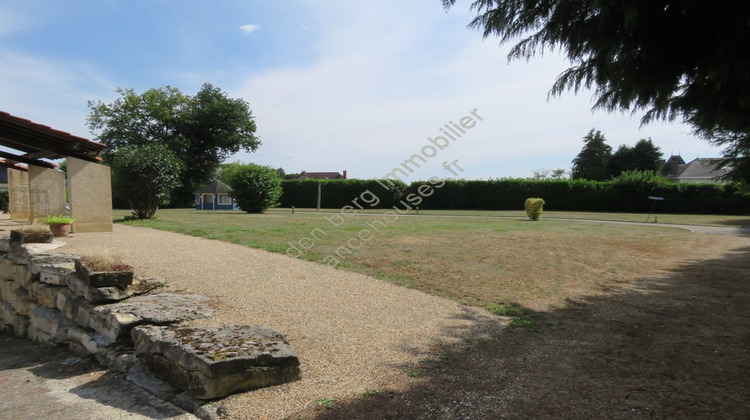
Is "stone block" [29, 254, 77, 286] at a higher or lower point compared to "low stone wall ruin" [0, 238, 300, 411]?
higher

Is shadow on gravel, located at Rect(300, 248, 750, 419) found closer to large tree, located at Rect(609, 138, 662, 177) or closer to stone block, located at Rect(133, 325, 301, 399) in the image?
stone block, located at Rect(133, 325, 301, 399)

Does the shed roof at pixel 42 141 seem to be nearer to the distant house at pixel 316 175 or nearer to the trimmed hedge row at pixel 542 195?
the trimmed hedge row at pixel 542 195

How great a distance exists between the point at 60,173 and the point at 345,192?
973 inches

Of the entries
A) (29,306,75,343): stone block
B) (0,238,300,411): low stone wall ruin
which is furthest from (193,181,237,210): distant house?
(29,306,75,343): stone block

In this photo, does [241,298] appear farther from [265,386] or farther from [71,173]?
[71,173]

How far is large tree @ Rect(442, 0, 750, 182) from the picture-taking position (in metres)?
2.30

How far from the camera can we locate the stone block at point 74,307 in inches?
198

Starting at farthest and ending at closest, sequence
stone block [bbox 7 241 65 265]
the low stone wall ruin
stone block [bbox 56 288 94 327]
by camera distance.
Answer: stone block [bbox 7 241 65 265]
stone block [bbox 56 288 94 327]
the low stone wall ruin

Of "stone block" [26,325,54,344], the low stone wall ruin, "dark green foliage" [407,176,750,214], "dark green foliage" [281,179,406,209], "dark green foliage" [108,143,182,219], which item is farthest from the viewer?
"dark green foliage" [281,179,406,209]

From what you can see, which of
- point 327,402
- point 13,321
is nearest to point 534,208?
point 327,402

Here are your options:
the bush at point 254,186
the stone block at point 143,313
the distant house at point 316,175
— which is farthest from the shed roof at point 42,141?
the distant house at point 316,175

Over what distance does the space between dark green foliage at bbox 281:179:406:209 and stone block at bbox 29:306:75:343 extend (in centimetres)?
2802

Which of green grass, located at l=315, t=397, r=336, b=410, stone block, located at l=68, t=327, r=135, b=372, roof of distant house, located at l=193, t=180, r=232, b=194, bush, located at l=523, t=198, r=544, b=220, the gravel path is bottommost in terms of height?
stone block, located at l=68, t=327, r=135, b=372

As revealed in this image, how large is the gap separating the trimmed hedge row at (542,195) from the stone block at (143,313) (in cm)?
2923
